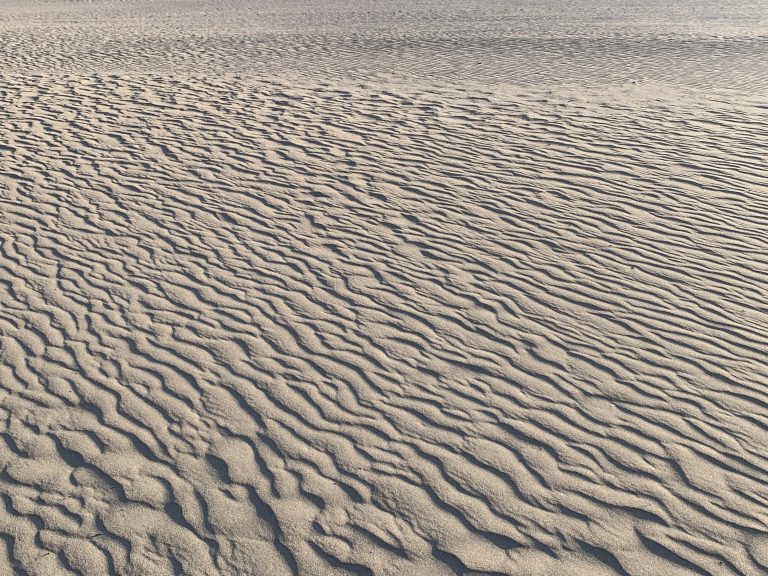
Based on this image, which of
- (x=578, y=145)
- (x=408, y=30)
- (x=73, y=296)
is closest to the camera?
(x=73, y=296)

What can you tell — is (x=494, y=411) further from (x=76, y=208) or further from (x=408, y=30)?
(x=408, y=30)

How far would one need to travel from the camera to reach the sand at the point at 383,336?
391 cm

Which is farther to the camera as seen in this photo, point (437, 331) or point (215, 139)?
point (215, 139)

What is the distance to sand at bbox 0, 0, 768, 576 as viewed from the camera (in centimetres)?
391

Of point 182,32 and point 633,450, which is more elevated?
point 182,32

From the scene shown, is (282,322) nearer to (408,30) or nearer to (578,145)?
(578,145)

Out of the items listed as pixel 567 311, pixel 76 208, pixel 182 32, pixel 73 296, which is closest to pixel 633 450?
pixel 567 311

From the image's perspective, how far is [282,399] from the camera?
4.92 m

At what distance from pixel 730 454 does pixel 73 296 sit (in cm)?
492

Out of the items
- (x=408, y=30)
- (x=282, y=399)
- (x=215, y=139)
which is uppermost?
(x=408, y=30)

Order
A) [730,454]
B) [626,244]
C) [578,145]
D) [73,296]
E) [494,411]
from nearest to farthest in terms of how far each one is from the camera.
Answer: [730,454]
[494,411]
[73,296]
[626,244]
[578,145]

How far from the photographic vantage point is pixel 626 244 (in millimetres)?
7203

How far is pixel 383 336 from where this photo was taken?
18.6 feet

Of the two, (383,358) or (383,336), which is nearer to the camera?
(383,358)
